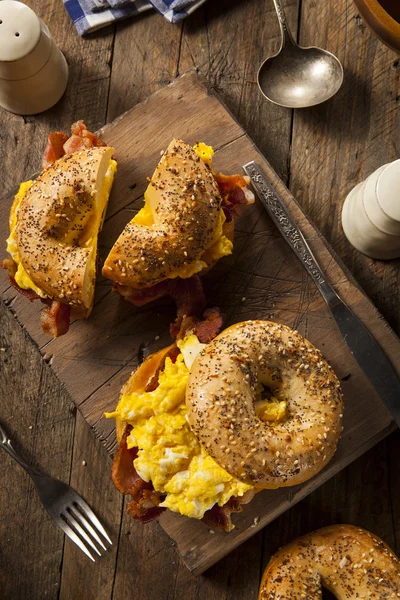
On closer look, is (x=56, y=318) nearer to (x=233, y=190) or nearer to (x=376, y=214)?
(x=233, y=190)

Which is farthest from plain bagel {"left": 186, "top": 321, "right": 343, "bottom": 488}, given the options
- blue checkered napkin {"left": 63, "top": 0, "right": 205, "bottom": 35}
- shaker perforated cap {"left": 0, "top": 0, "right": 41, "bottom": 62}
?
blue checkered napkin {"left": 63, "top": 0, "right": 205, "bottom": 35}

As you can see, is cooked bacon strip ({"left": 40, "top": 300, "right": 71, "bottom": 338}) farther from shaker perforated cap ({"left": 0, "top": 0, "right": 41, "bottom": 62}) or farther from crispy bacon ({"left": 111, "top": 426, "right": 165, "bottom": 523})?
shaker perforated cap ({"left": 0, "top": 0, "right": 41, "bottom": 62})

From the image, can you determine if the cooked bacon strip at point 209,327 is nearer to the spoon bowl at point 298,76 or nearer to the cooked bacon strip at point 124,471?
the cooked bacon strip at point 124,471

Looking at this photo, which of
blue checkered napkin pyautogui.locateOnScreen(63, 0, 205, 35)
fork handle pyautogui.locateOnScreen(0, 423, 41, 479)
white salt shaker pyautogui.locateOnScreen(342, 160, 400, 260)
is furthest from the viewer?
blue checkered napkin pyautogui.locateOnScreen(63, 0, 205, 35)

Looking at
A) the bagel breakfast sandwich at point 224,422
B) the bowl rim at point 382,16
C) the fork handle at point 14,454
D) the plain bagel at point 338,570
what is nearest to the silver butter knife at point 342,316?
the bagel breakfast sandwich at point 224,422

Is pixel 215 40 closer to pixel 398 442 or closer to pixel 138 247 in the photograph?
pixel 138 247

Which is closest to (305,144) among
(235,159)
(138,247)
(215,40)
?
(235,159)

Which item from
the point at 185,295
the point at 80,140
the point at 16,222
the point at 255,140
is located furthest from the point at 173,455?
the point at 255,140
